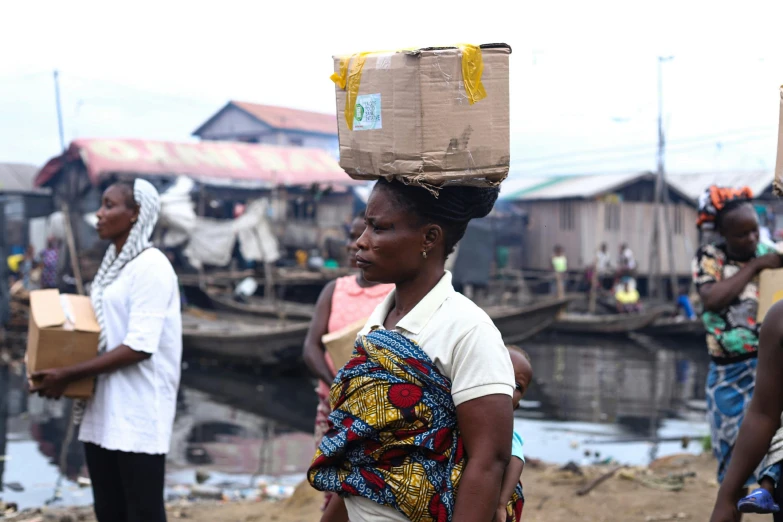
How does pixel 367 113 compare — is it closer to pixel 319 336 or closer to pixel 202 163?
pixel 319 336

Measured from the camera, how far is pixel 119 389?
120 inches

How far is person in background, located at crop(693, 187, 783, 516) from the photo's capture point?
12.0 feet

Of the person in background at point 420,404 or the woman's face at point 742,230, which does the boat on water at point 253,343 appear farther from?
the person in background at point 420,404

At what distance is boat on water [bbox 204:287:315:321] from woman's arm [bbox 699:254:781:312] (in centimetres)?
1088

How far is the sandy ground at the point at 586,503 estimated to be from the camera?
482 cm

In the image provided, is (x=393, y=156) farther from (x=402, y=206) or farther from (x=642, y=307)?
(x=642, y=307)

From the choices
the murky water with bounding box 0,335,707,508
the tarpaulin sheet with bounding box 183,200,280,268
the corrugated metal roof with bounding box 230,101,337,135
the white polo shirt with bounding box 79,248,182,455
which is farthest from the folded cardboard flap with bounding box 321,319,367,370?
the corrugated metal roof with bounding box 230,101,337,135

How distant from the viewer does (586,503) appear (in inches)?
200

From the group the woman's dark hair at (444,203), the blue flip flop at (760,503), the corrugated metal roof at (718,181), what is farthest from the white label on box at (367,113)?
the corrugated metal roof at (718,181)

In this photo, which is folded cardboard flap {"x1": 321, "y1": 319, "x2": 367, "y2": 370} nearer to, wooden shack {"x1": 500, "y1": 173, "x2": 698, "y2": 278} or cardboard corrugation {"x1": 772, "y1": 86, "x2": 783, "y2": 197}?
cardboard corrugation {"x1": 772, "y1": 86, "x2": 783, "y2": 197}

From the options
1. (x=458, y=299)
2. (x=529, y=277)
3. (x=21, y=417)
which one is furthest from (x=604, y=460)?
(x=529, y=277)

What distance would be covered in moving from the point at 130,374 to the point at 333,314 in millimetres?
924

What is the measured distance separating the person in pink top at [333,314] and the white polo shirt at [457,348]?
1730 mm

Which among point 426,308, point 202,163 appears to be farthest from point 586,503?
point 202,163
